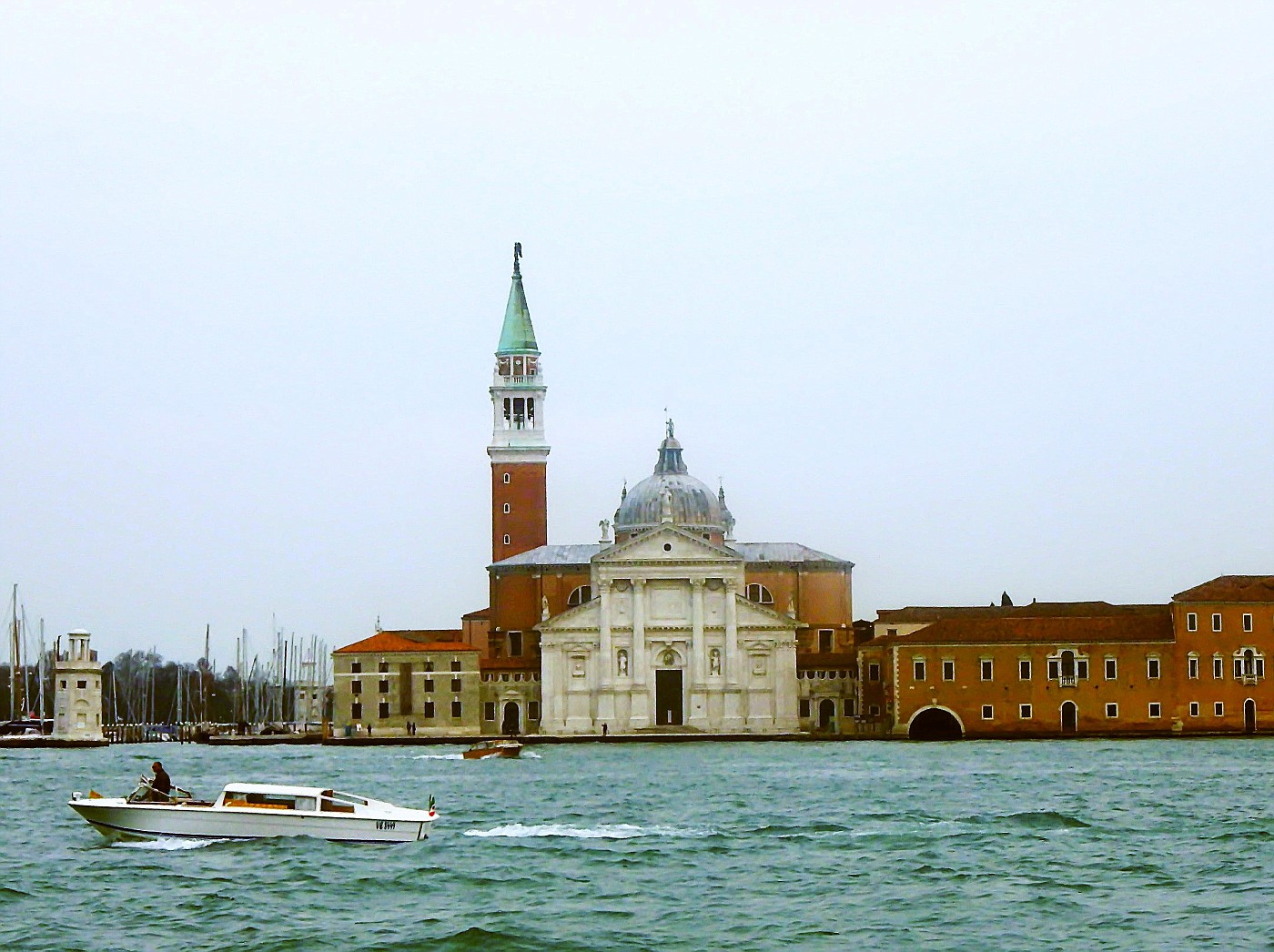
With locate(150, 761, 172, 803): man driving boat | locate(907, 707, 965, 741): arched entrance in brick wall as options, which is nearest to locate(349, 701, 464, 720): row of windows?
locate(907, 707, 965, 741): arched entrance in brick wall

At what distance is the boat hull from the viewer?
110ft

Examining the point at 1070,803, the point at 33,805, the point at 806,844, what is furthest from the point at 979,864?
the point at 33,805

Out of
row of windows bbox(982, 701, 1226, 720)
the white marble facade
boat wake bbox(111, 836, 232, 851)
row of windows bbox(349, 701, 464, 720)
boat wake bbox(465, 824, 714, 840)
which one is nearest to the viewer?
boat wake bbox(111, 836, 232, 851)

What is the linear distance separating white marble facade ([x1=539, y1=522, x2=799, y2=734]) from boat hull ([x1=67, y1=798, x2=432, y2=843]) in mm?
55491

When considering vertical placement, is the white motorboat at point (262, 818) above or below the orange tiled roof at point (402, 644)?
below

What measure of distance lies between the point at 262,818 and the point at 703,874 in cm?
632

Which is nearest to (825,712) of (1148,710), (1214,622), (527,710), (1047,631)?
(1047,631)

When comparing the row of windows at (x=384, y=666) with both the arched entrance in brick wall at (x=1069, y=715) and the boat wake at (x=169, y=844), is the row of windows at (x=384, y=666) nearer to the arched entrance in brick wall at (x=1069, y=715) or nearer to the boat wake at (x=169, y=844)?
the arched entrance in brick wall at (x=1069, y=715)

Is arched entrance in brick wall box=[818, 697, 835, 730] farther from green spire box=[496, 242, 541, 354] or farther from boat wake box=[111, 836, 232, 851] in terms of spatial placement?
boat wake box=[111, 836, 232, 851]

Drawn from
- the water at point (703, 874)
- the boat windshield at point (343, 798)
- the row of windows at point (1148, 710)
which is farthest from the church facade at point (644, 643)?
the boat windshield at point (343, 798)

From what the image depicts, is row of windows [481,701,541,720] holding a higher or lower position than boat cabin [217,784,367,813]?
higher

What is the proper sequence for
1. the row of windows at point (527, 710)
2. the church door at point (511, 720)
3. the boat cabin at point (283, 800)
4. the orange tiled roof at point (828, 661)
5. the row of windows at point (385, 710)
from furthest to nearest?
the church door at point (511, 720), the row of windows at point (527, 710), the row of windows at point (385, 710), the orange tiled roof at point (828, 661), the boat cabin at point (283, 800)

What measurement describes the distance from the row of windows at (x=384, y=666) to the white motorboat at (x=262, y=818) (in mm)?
57888

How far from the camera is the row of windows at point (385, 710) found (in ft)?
301
